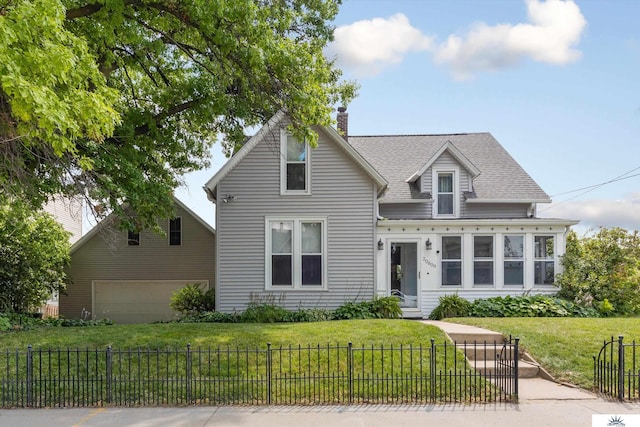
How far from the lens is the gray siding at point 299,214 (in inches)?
627

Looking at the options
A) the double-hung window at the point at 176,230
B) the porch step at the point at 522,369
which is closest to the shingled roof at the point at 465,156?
the double-hung window at the point at 176,230

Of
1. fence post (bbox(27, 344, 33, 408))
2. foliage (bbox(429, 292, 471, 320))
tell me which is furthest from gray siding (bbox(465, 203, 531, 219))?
fence post (bbox(27, 344, 33, 408))

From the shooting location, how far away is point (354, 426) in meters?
7.11

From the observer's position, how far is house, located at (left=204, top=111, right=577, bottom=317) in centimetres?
1593

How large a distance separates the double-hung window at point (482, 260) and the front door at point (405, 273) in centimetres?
184

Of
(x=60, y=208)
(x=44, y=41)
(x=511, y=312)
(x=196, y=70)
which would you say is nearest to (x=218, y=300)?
(x=196, y=70)

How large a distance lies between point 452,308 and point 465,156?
661cm

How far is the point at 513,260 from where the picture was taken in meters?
17.0

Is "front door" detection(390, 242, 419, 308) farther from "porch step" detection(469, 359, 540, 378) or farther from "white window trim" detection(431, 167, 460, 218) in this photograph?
"porch step" detection(469, 359, 540, 378)

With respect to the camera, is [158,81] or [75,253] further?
[75,253]

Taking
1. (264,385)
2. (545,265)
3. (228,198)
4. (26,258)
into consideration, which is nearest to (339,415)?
(264,385)

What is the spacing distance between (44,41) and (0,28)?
0.68 meters

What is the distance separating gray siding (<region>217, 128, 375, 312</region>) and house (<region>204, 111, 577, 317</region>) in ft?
0.10

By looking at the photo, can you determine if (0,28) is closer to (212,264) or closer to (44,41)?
(44,41)
